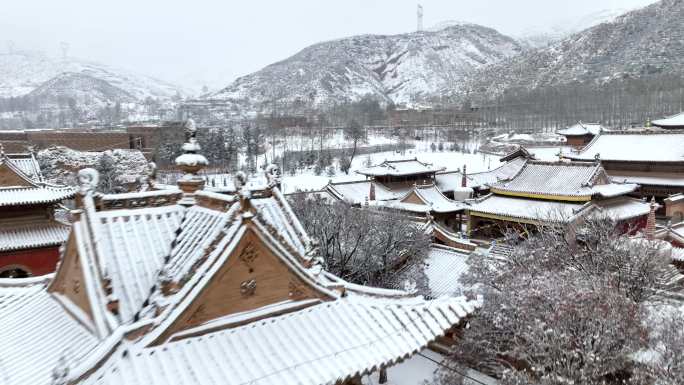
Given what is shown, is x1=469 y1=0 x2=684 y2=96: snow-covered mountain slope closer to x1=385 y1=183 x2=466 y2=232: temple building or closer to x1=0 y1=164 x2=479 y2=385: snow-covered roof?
x1=385 y1=183 x2=466 y2=232: temple building

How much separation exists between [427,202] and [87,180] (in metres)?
27.4

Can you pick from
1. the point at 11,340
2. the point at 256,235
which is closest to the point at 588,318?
the point at 256,235

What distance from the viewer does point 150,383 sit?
15.3 ft

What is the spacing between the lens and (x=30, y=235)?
621 inches

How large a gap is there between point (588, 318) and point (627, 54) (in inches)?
5958

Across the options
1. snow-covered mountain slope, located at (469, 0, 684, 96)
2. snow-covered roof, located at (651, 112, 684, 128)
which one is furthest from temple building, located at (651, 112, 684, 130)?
snow-covered mountain slope, located at (469, 0, 684, 96)

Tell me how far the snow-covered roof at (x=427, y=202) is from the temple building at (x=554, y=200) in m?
4.53

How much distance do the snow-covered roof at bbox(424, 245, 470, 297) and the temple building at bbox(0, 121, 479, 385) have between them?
10.7 meters

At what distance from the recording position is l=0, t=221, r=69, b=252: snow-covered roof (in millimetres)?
15148

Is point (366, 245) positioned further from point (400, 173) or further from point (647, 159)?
point (647, 159)

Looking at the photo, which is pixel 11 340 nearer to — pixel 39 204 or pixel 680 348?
pixel 680 348

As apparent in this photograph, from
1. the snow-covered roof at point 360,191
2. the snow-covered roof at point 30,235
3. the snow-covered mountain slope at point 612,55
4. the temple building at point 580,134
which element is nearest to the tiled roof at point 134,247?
the snow-covered roof at point 30,235

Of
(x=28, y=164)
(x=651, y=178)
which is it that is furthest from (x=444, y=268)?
(x=651, y=178)

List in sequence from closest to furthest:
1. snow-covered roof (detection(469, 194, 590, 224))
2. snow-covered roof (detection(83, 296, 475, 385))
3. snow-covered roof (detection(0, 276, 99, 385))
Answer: snow-covered roof (detection(83, 296, 475, 385)), snow-covered roof (detection(0, 276, 99, 385)), snow-covered roof (detection(469, 194, 590, 224))
